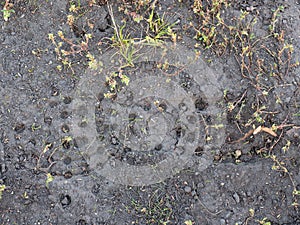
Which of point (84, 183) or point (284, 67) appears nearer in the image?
point (84, 183)

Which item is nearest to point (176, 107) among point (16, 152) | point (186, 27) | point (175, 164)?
Result: point (175, 164)

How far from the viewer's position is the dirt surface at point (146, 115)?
2822mm

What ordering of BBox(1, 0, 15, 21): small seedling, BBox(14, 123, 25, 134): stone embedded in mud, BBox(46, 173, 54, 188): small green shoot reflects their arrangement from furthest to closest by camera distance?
1. BBox(1, 0, 15, 21): small seedling
2. BBox(14, 123, 25, 134): stone embedded in mud
3. BBox(46, 173, 54, 188): small green shoot

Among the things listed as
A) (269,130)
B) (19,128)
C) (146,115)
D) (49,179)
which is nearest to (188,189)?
(146,115)

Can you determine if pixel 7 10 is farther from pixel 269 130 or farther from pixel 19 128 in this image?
pixel 269 130

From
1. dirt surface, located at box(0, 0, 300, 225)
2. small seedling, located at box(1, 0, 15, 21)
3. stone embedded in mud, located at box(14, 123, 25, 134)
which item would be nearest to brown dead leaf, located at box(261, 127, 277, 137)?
dirt surface, located at box(0, 0, 300, 225)

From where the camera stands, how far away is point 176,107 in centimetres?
301

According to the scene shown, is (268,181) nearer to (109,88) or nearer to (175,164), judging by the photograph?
(175,164)

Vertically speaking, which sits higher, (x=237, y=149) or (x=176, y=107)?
(x=176, y=107)

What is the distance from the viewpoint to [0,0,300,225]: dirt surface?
2.82 metres

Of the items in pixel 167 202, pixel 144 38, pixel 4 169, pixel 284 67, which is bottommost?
pixel 167 202

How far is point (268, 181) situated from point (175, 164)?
0.63m

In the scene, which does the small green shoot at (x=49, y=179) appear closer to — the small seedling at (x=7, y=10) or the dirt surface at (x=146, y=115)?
the dirt surface at (x=146, y=115)

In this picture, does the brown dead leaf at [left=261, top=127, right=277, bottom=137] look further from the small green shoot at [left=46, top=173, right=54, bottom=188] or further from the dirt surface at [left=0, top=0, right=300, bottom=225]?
the small green shoot at [left=46, top=173, right=54, bottom=188]
